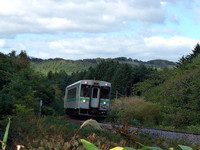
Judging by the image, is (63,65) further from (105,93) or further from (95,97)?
(95,97)

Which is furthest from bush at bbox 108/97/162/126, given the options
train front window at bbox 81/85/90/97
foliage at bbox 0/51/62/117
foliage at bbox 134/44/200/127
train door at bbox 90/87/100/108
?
foliage at bbox 0/51/62/117

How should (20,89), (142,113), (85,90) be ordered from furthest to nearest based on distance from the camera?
(85,90)
(142,113)
(20,89)

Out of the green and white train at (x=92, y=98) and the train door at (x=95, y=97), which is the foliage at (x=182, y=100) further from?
the train door at (x=95, y=97)

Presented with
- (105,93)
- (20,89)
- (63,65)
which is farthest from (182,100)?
(63,65)

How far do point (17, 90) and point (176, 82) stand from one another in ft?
36.0

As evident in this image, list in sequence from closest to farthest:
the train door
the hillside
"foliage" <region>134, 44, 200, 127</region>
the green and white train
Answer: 1. "foliage" <region>134, 44, 200, 127</region>
2. the green and white train
3. the train door
4. the hillside

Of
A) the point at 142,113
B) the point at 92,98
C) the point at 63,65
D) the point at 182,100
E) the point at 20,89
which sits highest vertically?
the point at 63,65

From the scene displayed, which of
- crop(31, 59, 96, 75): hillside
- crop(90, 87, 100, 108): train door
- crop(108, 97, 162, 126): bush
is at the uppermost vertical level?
crop(31, 59, 96, 75): hillside

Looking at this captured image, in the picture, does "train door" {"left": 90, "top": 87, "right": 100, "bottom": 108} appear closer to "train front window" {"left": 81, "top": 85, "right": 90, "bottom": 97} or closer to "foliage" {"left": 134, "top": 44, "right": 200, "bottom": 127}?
"train front window" {"left": 81, "top": 85, "right": 90, "bottom": 97}

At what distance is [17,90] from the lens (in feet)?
75.8

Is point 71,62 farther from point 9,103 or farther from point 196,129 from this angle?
point 9,103

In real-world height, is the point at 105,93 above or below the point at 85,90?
below

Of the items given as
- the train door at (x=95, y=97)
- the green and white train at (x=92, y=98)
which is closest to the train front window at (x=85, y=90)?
the green and white train at (x=92, y=98)

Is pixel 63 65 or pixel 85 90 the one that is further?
pixel 63 65
